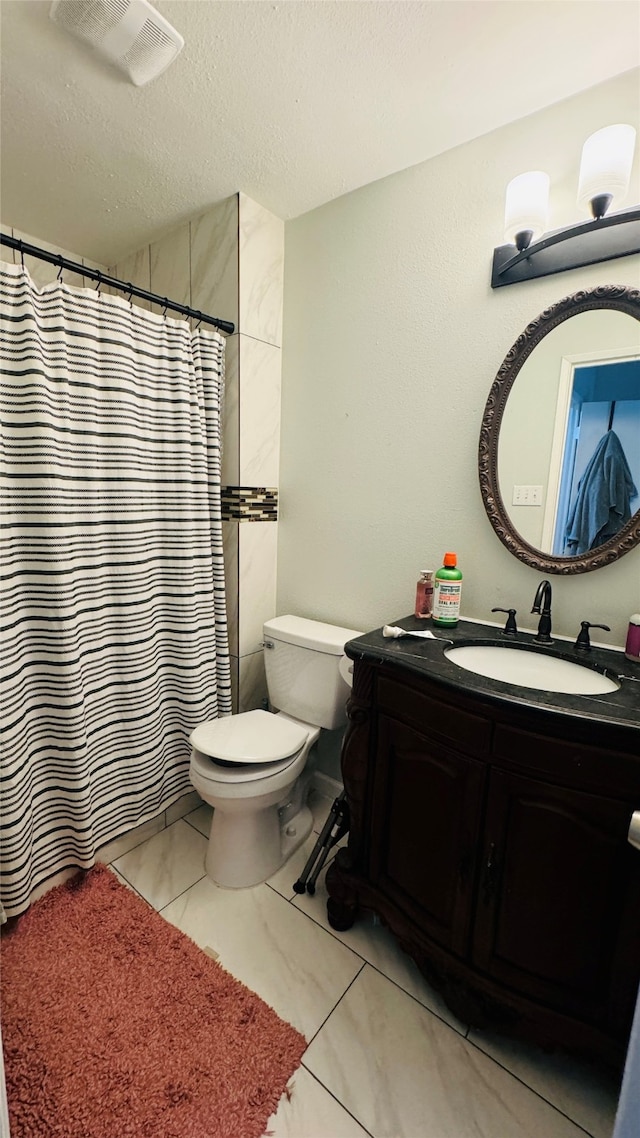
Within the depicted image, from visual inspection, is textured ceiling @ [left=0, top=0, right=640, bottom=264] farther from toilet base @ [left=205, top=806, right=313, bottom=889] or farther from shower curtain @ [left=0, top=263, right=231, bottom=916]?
toilet base @ [left=205, top=806, right=313, bottom=889]

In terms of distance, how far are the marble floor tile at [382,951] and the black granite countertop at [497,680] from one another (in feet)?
2.59

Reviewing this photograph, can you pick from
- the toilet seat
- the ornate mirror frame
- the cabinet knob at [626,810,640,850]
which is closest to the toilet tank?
the toilet seat

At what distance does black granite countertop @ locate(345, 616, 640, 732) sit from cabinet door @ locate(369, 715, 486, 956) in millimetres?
168

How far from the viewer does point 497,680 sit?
3.10 ft

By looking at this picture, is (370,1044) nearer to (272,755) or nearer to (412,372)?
(272,755)

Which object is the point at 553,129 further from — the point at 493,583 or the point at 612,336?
the point at 493,583

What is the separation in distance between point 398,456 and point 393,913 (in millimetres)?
1335

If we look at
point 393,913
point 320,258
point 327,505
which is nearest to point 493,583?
point 327,505

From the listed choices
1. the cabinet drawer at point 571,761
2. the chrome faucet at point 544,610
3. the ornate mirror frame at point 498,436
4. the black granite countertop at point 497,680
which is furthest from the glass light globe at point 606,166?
the cabinet drawer at point 571,761

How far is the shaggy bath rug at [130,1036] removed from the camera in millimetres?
889

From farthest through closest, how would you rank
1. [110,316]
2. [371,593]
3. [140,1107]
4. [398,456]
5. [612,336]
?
[371,593] < [398,456] < [110,316] < [612,336] < [140,1107]

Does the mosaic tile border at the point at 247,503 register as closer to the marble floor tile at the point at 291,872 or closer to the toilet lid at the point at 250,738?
the toilet lid at the point at 250,738

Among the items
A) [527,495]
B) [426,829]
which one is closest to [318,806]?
[426,829]

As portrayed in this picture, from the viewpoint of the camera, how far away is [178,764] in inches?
66.1
